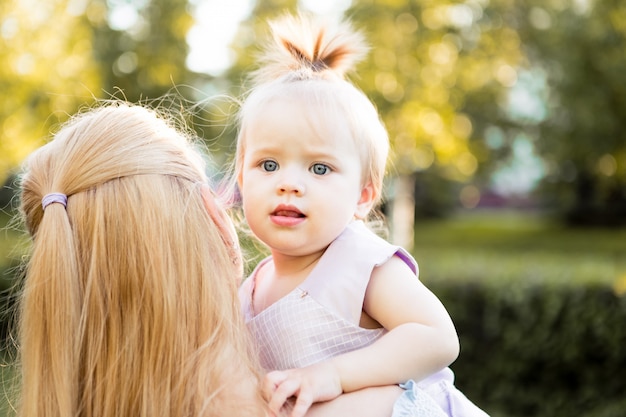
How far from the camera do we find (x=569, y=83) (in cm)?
1981

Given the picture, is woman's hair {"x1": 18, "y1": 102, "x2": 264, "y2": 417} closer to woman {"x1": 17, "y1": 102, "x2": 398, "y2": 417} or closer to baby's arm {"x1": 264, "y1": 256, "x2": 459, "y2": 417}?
woman {"x1": 17, "y1": 102, "x2": 398, "y2": 417}

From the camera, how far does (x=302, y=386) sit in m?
1.68

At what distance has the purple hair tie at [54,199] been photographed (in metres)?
1.72

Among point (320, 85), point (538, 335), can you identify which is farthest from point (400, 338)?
→ point (538, 335)

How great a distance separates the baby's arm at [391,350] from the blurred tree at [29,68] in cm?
716

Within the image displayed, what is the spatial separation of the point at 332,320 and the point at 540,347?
16.3 ft

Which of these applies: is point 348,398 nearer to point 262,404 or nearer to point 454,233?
point 262,404

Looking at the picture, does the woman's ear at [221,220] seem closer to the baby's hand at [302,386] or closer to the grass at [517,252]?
the baby's hand at [302,386]

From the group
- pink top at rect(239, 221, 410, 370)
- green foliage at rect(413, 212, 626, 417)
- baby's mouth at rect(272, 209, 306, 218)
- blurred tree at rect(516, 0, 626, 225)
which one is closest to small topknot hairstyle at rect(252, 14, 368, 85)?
baby's mouth at rect(272, 209, 306, 218)

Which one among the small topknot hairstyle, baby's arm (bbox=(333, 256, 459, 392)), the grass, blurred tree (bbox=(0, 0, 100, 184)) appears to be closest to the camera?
baby's arm (bbox=(333, 256, 459, 392))

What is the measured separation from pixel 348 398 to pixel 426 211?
3195 cm

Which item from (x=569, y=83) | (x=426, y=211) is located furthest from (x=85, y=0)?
(x=426, y=211)

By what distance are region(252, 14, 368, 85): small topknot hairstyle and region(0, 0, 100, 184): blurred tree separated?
6.62 meters

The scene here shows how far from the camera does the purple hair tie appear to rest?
172cm
